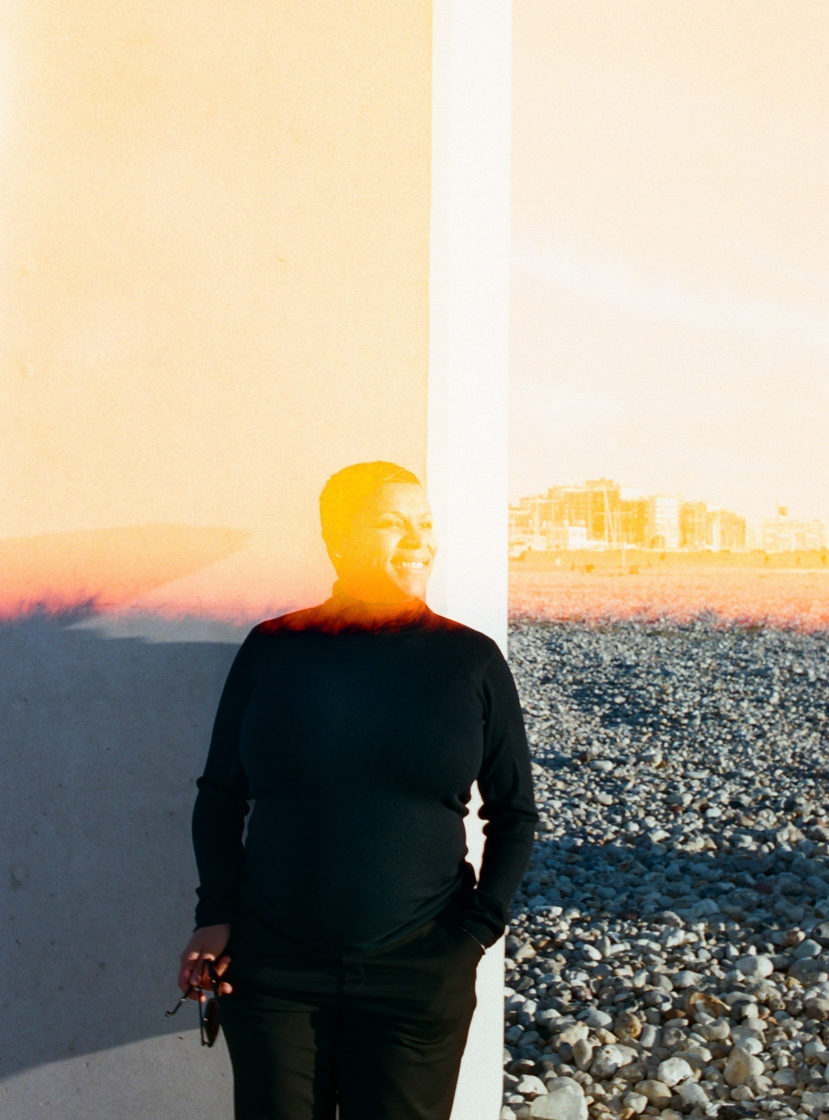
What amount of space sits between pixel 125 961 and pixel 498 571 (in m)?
1.13

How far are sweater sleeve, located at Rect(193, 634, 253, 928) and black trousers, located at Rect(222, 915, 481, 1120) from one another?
0.33 ft

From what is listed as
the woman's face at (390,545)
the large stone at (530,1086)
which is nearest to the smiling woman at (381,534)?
the woman's face at (390,545)

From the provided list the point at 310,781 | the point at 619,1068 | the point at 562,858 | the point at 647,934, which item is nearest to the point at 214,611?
the point at 310,781

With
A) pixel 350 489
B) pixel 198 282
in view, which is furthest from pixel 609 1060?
pixel 198 282

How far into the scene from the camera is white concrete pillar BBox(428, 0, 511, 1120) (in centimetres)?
222

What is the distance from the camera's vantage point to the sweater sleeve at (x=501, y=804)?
1.60 metres

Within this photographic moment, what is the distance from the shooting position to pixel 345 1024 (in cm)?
153

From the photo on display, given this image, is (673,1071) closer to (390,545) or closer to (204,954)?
(204,954)

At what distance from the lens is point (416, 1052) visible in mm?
1536

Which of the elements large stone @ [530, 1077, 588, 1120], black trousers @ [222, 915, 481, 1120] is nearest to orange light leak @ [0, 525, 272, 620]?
black trousers @ [222, 915, 481, 1120]

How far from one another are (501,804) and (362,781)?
259 millimetres

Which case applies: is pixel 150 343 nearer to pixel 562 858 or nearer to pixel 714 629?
pixel 562 858

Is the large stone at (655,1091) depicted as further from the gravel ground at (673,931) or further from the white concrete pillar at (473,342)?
the white concrete pillar at (473,342)

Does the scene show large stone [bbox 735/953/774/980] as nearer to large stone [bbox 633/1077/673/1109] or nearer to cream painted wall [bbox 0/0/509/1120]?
large stone [bbox 633/1077/673/1109]
